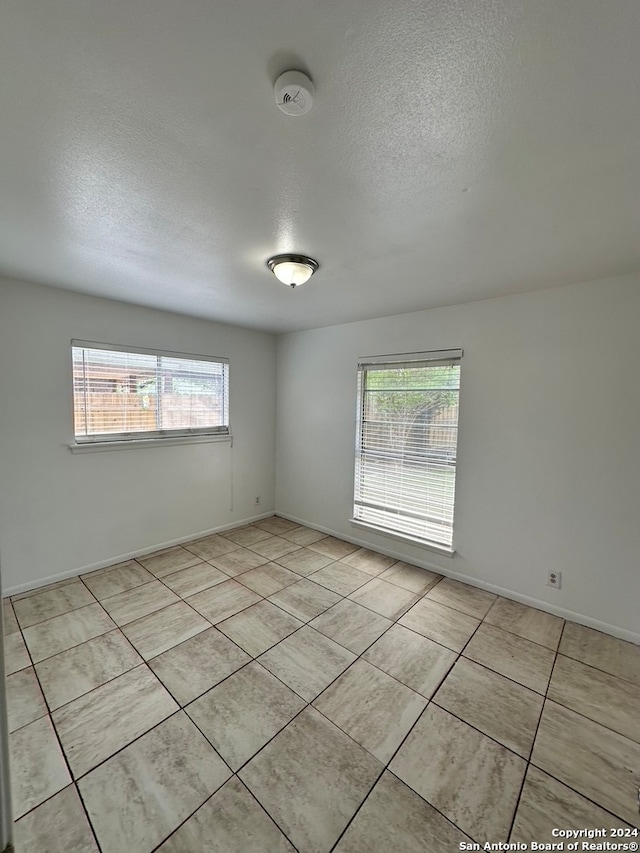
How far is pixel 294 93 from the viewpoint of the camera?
3.15ft

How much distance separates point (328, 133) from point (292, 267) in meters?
0.96

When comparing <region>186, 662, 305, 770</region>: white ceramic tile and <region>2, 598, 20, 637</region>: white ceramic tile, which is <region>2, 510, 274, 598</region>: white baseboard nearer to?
<region>2, 598, 20, 637</region>: white ceramic tile

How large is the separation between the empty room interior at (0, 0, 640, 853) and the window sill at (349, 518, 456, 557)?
36mm

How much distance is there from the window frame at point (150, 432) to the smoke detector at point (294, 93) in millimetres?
2763

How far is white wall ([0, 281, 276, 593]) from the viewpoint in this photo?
2.63 meters

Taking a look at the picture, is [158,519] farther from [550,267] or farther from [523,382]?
[550,267]

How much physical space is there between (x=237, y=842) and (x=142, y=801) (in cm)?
42

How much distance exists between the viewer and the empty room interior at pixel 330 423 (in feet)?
3.14

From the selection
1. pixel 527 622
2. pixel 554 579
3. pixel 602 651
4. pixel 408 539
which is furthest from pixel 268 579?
pixel 602 651

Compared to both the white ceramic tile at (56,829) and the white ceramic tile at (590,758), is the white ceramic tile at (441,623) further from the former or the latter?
the white ceramic tile at (56,829)

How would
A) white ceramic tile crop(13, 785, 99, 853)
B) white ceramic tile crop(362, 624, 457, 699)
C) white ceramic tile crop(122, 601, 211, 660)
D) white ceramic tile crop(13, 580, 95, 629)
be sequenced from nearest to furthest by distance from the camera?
white ceramic tile crop(13, 785, 99, 853)
white ceramic tile crop(362, 624, 457, 699)
white ceramic tile crop(122, 601, 211, 660)
white ceramic tile crop(13, 580, 95, 629)

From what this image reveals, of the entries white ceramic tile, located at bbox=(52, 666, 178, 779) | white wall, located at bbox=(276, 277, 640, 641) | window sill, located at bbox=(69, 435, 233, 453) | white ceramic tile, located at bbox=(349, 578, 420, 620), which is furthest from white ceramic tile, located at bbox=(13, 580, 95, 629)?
white wall, located at bbox=(276, 277, 640, 641)

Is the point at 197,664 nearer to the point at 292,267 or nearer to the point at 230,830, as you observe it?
the point at 230,830

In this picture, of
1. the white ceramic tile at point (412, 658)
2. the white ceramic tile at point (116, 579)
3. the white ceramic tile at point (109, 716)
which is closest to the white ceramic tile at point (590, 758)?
the white ceramic tile at point (412, 658)
